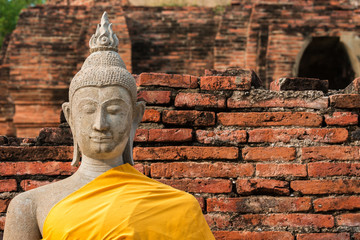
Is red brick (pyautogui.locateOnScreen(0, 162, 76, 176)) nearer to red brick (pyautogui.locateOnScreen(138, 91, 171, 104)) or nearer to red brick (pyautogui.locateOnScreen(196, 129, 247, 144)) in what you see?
red brick (pyautogui.locateOnScreen(138, 91, 171, 104))

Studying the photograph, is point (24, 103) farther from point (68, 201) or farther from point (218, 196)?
point (68, 201)

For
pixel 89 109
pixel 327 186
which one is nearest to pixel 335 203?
pixel 327 186

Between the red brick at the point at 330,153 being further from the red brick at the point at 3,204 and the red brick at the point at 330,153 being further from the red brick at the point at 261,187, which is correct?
the red brick at the point at 3,204

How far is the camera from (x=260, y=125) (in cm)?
322

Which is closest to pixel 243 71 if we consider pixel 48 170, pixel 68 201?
pixel 48 170

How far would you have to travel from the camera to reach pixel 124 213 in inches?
80.4

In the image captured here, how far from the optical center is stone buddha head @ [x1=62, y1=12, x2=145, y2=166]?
2.28 meters

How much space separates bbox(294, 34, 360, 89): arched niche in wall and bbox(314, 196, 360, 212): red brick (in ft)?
13.1

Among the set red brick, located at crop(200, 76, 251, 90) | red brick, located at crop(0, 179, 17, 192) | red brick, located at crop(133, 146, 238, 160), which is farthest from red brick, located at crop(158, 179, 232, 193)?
red brick, located at crop(0, 179, 17, 192)

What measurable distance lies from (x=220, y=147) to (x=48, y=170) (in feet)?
3.56

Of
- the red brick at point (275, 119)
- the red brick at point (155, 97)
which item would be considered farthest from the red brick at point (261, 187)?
the red brick at point (155, 97)

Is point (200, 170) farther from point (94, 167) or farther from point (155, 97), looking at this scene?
point (94, 167)

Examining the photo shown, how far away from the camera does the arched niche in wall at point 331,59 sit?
6891mm

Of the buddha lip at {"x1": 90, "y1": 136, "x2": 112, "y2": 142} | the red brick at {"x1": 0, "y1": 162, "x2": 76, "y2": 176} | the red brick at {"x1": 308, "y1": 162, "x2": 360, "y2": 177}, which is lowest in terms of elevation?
the red brick at {"x1": 0, "y1": 162, "x2": 76, "y2": 176}
